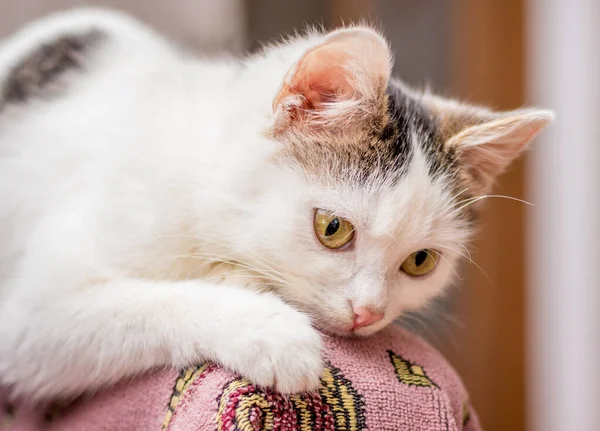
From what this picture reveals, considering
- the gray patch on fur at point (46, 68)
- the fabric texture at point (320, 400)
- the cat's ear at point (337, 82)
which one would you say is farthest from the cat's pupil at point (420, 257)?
the gray patch on fur at point (46, 68)

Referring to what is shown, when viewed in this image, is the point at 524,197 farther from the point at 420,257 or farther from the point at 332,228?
the point at 332,228

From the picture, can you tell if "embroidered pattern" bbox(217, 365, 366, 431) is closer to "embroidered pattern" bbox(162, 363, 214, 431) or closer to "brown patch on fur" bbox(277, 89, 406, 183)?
"embroidered pattern" bbox(162, 363, 214, 431)

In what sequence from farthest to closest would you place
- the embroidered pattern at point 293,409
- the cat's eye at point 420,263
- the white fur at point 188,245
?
the cat's eye at point 420,263 → the white fur at point 188,245 → the embroidered pattern at point 293,409

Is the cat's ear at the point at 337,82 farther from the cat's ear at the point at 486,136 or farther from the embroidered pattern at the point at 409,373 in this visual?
the embroidered pattern at the point at 409,373

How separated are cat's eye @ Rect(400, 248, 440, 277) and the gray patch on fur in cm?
80

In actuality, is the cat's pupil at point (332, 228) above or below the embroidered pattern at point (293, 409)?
above

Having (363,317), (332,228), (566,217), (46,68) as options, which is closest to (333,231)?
(332,228)

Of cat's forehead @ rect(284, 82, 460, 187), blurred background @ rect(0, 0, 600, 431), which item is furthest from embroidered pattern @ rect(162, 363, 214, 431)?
blurred background @ rect(0, 0, 600, 431)

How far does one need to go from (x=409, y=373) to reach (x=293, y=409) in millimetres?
209

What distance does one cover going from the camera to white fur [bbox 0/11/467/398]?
2.79ft

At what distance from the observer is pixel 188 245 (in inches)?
39.4

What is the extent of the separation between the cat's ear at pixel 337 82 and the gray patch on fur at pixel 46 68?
1.93 ft

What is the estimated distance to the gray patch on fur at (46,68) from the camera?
1293mm

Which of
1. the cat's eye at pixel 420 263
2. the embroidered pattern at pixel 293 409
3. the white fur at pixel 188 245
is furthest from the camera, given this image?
the cat's eye at pixel 420 263
